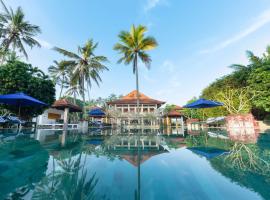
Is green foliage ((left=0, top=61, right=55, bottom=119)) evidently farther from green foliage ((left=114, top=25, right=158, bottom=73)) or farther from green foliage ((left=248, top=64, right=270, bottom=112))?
green foliage ((left=248, top=64, right=270, bottom=112))

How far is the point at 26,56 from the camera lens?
1936cm

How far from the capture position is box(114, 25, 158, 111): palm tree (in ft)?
51.1

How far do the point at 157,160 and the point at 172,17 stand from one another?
15.2 meters

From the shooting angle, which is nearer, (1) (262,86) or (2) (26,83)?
(2) (26,83)

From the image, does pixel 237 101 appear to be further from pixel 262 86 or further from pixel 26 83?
pixel 26 83

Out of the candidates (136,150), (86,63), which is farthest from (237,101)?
(86,63)

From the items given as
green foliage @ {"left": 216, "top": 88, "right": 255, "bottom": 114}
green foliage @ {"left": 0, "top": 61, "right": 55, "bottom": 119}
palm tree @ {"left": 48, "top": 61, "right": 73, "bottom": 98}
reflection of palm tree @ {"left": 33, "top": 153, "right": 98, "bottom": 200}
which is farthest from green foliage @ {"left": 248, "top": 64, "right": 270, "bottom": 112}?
palm tree @ {"left": 48, "top": 61, "right": 73, "bottom": 98}

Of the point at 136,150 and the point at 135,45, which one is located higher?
the point at 135,45

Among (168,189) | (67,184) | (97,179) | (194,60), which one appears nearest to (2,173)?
(67,184)

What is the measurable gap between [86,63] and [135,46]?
690cm

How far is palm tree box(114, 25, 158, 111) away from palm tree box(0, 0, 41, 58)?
1218 cm

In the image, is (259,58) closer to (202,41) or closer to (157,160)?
(202,41)

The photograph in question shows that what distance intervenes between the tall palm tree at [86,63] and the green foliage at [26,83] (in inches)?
136

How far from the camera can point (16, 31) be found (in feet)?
57.9
